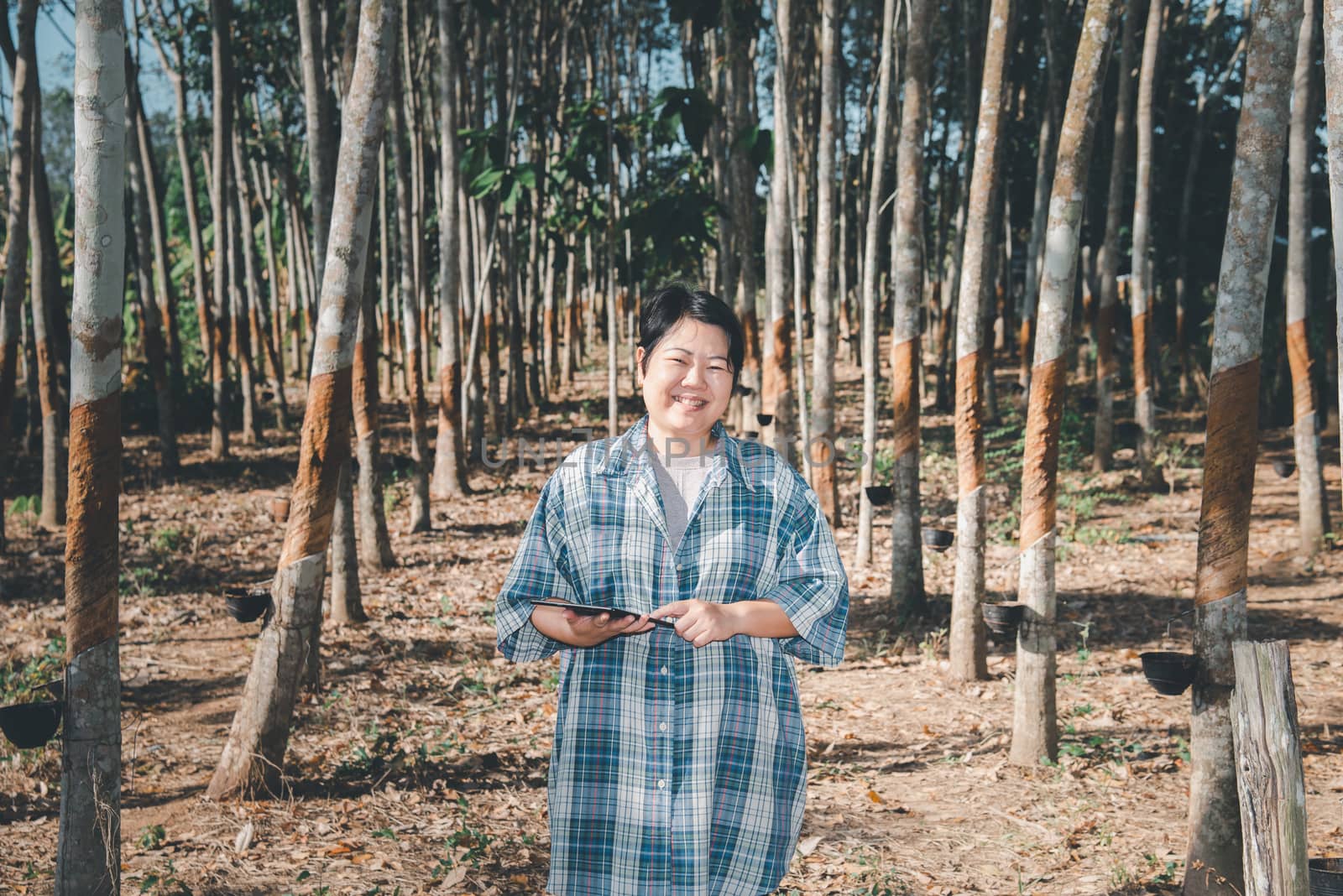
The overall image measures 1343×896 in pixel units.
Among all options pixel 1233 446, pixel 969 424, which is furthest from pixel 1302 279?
pixel 1233 446

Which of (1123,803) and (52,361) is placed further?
(52,361)

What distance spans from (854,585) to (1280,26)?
5.53 metres

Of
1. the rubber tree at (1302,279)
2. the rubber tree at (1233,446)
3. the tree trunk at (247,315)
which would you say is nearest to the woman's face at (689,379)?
the rubber tree at (1233,446)

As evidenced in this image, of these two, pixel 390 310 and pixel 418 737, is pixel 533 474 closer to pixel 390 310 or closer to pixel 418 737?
pixel 418 737

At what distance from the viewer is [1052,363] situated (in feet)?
15.9

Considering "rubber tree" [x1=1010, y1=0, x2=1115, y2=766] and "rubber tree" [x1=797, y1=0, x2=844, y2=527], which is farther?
"rubber tree" [x1=797, y1=0, x2=844, y2=527]

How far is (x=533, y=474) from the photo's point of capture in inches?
531

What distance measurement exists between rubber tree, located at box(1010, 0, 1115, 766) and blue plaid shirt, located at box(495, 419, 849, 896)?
289cm

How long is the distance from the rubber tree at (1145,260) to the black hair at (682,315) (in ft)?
33.1

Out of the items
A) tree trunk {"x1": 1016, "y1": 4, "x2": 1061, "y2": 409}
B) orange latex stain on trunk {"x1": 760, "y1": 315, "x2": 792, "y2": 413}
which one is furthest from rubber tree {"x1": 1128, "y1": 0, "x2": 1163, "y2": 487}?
orange latex stain on trunk {"x1": 760, "y1": 315, "x2": 792, "y2": 413}

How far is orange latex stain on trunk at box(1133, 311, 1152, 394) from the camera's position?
12305 mm

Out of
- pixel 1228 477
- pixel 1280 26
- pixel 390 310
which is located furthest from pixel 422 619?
pixel 390 310

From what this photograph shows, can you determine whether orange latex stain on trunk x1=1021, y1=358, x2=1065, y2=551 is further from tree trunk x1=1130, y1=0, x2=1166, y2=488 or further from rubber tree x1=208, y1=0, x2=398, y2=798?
tree trunk x1=1130, y1=0, x2=1166, y2=488

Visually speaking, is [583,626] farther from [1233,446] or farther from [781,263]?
[781,263]
